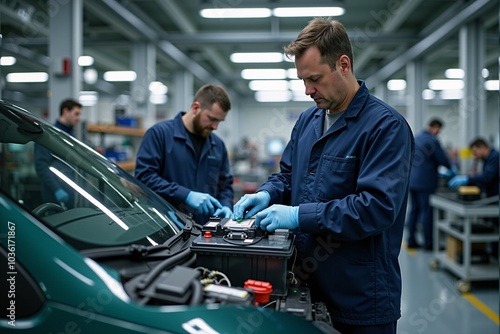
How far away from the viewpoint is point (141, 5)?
19.3 feet

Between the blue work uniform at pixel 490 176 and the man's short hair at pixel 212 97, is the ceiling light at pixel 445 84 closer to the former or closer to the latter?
the blue work uniform at pixel 490 176

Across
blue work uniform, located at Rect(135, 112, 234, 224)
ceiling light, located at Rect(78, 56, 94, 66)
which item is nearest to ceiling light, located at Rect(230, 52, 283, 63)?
ceiling light, located at Rect(78, 56, 94, 66)

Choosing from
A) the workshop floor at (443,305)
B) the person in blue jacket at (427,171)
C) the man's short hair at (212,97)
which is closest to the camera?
the man's short hair at (212,97)

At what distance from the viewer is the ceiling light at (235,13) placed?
18.4ft

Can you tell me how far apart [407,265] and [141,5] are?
517cm

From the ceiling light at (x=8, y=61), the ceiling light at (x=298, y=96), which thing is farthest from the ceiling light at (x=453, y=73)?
the ceiling light at (x=8, y=61)

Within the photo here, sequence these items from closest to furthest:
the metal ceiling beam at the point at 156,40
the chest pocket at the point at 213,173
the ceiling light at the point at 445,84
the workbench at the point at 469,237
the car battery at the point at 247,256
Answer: the car battery at the point at 247,256, the chest pocket at the point at 213,173, the workbench at the point at 469,237, the metal ceiling beam at the point at 156,40, the ceiling light at the point at 445,84

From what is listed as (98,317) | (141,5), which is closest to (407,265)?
(98,317)

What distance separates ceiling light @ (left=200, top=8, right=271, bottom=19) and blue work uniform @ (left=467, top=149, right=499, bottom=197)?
11.3ft

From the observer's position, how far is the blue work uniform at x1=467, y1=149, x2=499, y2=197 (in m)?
4.29

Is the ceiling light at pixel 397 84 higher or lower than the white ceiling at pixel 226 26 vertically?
higher

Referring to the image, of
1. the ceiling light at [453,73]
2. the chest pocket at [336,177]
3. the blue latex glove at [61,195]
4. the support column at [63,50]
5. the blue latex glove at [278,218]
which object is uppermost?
the ceiling light at [453,73]

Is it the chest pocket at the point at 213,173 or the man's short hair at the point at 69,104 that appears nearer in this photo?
the chest pocket at the point at 213,173

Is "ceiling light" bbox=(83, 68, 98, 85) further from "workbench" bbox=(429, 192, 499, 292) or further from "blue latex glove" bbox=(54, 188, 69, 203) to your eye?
"blue latex glove" bbox=(54, 188, 69, 203)
